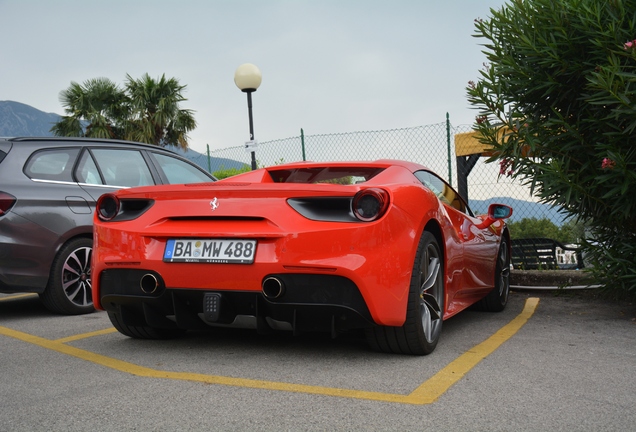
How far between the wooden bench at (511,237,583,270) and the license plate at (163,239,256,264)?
6.30 meters

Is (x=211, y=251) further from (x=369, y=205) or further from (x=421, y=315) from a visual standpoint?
(x=421, y=315)

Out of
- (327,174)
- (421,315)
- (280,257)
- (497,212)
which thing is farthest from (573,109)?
(280,257)

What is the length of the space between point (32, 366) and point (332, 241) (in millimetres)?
1841

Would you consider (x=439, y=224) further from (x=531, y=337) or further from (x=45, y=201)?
(x=45, y=201)

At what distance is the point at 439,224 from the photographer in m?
4.42

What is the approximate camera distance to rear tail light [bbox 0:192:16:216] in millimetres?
5707

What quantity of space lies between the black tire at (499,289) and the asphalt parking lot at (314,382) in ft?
3.03

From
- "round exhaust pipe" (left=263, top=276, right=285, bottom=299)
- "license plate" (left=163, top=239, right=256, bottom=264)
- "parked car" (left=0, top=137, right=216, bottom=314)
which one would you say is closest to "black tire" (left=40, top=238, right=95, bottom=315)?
"parked car" (left=0, top=137, right=216, bottom=314)

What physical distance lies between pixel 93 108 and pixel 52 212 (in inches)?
919

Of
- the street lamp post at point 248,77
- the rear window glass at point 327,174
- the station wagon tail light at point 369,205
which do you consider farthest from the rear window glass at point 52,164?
the street lamp post at point 248,77

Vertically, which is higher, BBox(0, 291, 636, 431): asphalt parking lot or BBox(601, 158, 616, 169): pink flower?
BBox(601, 158, 616, 169): pink flower

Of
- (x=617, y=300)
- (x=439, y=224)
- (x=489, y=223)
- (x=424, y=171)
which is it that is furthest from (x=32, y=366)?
(x=617, y=300)

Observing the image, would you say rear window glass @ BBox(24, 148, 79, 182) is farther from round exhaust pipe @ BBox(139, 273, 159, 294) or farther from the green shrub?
the green shrub

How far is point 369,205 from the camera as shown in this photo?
12.4ft
